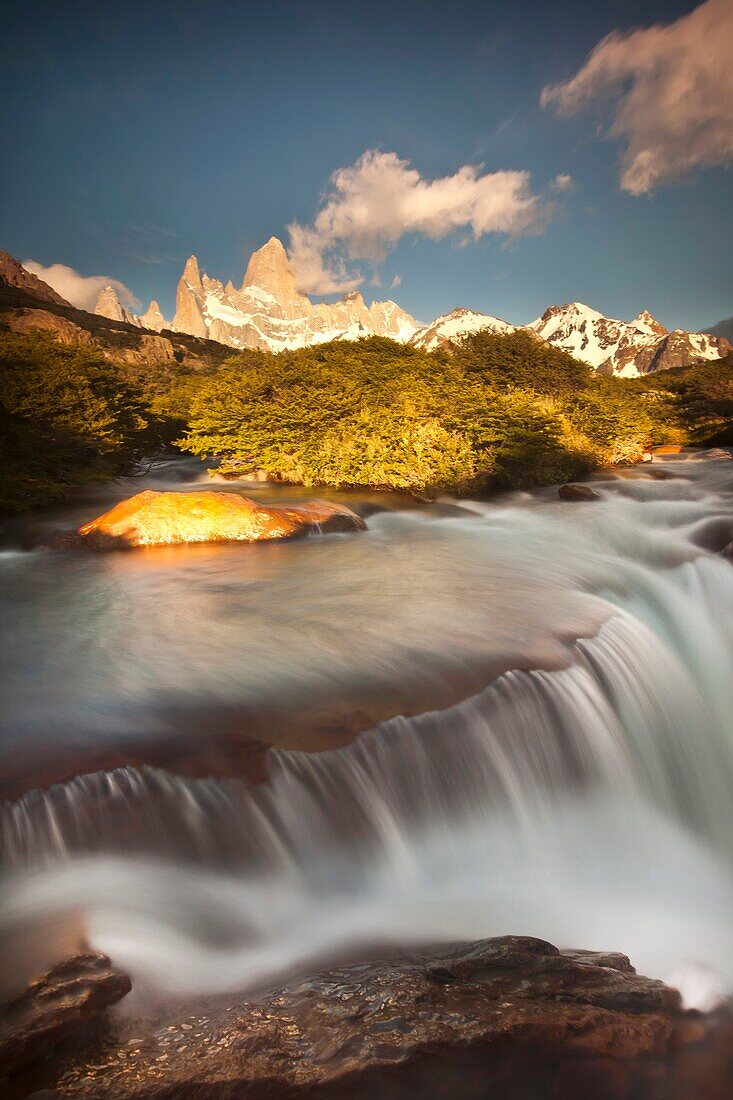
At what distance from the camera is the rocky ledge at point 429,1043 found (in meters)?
2.24

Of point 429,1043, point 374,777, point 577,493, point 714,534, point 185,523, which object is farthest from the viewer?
point 577,493

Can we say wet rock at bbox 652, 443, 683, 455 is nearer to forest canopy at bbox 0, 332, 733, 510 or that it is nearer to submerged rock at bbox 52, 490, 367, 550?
forest canopy at bbox 0, 332, 733, 510

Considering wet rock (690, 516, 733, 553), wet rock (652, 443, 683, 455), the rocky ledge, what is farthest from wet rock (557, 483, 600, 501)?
wet rock (652, 443, 683, 455)

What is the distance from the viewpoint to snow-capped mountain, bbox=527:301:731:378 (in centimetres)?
14462

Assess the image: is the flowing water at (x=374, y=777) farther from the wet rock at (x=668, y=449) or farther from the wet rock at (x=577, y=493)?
the wet rock at (x=668, y=449)

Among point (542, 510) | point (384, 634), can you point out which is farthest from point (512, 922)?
point (542, 510)

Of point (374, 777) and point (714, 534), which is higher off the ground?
point (714, 534)

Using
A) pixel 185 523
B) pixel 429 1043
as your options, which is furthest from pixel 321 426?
pixel 429 1043

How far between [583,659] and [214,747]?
3.84m

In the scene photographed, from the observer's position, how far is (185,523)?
10836 millimetres

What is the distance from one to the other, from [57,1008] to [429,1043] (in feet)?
5.12

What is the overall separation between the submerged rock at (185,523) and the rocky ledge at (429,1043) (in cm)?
872

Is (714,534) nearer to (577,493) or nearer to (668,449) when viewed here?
(577,493)

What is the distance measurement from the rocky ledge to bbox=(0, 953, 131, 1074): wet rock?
0.36 feet
